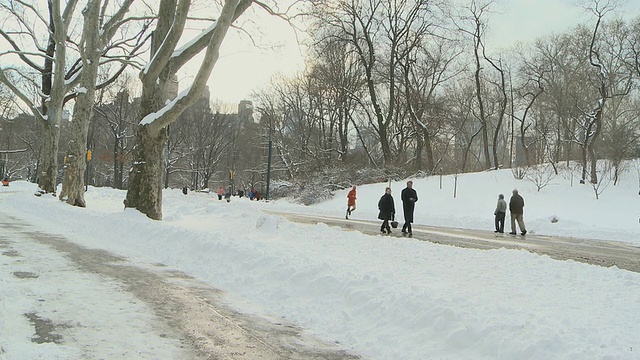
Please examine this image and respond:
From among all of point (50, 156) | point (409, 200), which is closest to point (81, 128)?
point (50, 156)

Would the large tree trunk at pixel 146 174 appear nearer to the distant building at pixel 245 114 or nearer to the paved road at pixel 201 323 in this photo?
the paved road at pixel 201 323

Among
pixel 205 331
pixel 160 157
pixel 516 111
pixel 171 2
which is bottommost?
pixel 205 331

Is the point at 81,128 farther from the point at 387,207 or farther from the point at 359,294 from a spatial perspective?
the point at 359,294

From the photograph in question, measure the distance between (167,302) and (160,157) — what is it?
993 centimetres

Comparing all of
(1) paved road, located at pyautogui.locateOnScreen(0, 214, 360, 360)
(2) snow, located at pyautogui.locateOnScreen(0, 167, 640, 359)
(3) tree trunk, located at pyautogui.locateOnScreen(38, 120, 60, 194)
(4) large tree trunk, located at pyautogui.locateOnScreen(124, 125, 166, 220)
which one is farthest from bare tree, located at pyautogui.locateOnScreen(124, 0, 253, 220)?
(3) tree trunk, located at pyautogui.locateOnScreen(38, 120, 60, 194)

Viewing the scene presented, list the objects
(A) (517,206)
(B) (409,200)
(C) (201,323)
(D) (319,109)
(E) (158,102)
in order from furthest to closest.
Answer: (D) (319,109) → (A) (517,206) → (B) (409,200) → (E) (158,102) → (C) (201,323)

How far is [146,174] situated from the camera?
1503cm

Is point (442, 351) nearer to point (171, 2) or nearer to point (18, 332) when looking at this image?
point (18, 332)

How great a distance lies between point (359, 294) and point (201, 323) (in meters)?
2.03

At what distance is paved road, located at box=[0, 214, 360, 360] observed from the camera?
179 inches

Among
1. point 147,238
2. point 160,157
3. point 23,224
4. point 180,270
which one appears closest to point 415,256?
point 180,270

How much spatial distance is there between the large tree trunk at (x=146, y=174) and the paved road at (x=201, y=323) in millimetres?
6403

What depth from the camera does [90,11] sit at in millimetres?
20562

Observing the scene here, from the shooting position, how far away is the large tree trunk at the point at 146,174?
1500cm
